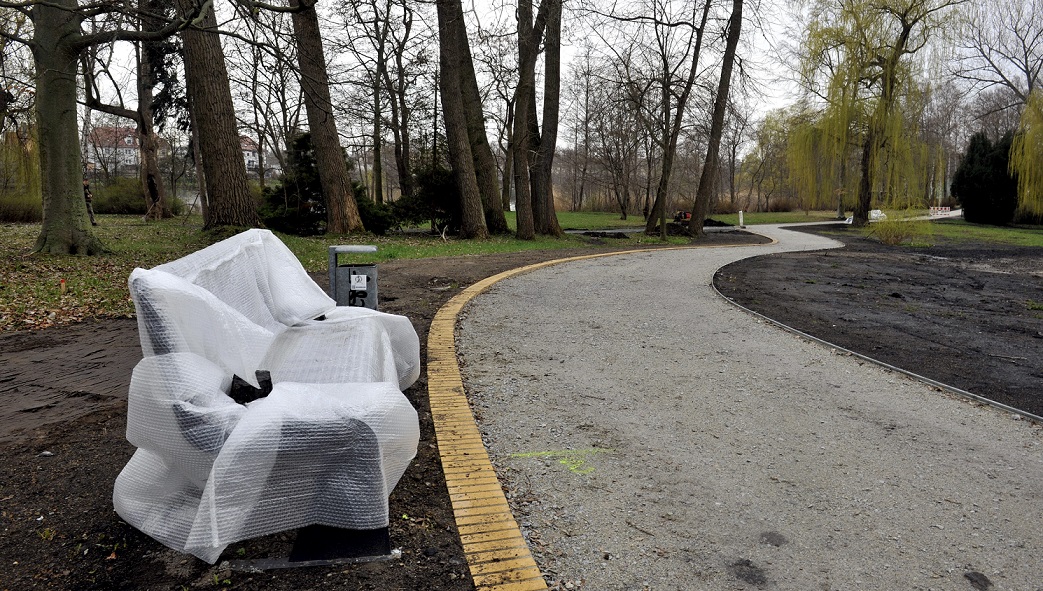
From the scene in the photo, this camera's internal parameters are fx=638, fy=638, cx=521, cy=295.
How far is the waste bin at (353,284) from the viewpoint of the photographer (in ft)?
14.9

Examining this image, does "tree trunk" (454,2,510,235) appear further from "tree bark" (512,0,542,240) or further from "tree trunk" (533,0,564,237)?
"tree trunk" (533,0,564,237)

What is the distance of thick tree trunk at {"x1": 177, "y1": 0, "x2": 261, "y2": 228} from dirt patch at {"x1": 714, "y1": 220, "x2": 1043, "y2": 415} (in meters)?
9.53

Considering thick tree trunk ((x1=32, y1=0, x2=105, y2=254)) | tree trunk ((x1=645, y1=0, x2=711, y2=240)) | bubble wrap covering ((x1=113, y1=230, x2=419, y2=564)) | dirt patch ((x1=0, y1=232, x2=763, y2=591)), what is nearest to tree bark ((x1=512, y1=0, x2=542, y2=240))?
tree trunk ((x1=645, y1=0, x2=711, y2=240))

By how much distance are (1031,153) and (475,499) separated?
32287 mm

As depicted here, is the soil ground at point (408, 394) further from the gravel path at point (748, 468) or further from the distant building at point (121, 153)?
the distant building at point (121, 153)

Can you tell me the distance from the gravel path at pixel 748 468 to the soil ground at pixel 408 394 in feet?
1.44

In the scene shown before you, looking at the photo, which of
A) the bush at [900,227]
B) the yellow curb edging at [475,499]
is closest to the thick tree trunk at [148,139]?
the yellow curb edging at [475,499]

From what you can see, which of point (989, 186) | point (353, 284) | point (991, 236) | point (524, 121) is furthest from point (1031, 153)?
point (353, 284)

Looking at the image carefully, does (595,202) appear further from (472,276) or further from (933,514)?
(933,514)

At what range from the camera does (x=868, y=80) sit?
91.6ft

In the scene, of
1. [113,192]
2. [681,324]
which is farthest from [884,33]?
[113,192]

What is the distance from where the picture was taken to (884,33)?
1073 inches

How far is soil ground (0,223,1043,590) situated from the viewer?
78.7 inches

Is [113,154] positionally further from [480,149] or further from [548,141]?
[548,141]
